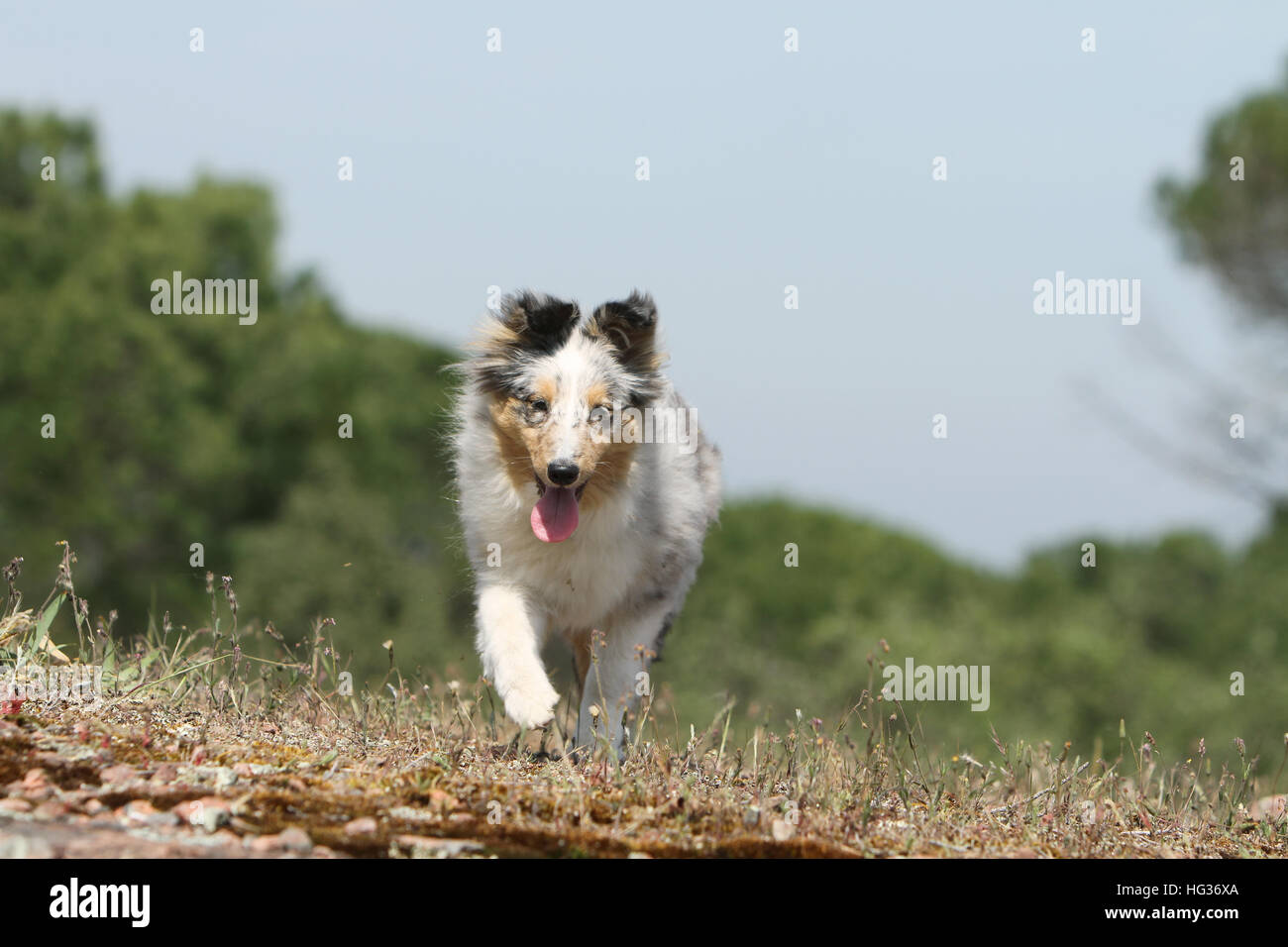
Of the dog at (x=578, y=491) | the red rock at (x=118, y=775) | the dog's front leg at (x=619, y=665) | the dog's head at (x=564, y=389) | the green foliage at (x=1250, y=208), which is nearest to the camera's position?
the red rock at (x=118, y=775)

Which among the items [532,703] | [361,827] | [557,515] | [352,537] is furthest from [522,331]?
[352,537]

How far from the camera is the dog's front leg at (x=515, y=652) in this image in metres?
6.59

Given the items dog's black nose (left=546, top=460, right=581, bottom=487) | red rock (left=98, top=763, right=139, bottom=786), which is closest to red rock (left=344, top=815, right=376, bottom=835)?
red rock (left=98, top=763, right=139, bottom=786)

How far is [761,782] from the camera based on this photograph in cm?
625

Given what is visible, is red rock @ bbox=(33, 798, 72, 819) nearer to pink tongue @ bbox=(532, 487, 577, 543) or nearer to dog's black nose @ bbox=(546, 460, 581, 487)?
dog's black nose @ bbox=(546, 460, 581, 487)

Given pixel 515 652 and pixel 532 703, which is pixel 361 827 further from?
pixel 515 652

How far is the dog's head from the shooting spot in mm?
7293

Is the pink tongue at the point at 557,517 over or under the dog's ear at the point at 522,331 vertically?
under

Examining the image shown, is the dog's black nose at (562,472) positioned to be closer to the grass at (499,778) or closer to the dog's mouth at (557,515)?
the dog's mouth at (557,515)

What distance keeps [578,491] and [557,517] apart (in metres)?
0.19

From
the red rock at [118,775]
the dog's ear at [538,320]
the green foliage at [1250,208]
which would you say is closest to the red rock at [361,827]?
the red rock at [118,775]

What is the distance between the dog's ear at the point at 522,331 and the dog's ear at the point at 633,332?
6.9 inches

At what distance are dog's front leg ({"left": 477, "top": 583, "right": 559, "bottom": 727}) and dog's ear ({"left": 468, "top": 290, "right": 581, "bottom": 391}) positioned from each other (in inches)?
48.3
